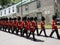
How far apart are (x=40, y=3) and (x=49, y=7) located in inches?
143

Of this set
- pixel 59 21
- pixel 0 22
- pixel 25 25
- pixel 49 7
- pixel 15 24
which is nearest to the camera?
pixel 25 25

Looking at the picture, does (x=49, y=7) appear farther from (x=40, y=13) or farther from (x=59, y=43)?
(x=59, y=43)

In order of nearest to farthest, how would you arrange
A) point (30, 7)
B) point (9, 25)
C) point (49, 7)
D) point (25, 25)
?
1. point (25, 25)
2. point (9, 25)
3. point (49, 7)
4. point (30, 7)

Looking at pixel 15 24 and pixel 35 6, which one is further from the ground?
pixel 35 6

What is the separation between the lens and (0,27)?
35969 mm

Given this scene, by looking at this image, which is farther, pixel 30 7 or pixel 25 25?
pixel 30 7

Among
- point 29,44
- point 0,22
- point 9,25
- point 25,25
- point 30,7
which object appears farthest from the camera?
point 30,7

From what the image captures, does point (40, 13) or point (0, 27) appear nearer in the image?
point (0, 27)

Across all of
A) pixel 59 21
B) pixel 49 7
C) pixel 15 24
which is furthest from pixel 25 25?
pixel 49 7

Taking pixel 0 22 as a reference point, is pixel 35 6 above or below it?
above

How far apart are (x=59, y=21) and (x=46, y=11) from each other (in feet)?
22.0

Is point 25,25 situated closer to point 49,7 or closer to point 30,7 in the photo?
point 49,7

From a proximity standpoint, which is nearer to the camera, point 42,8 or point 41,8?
point 42,8

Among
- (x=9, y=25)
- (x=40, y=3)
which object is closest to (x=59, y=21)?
(x=40, y=3)
